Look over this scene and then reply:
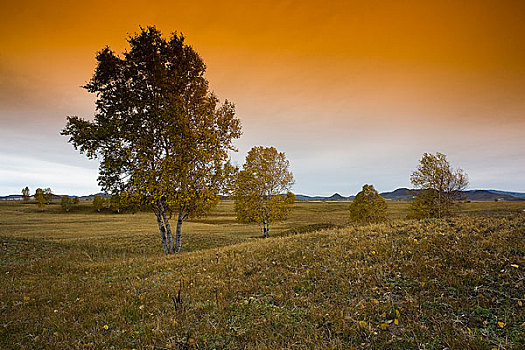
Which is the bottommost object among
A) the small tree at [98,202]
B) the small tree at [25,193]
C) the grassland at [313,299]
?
the grassland at [313,299]

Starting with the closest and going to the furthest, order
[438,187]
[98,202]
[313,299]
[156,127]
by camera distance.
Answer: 1. [313,299]
2. [156,127]
3. [438,187]
4. [98,202]

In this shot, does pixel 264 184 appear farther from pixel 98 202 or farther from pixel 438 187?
pixel 98 202

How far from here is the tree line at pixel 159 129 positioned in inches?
533

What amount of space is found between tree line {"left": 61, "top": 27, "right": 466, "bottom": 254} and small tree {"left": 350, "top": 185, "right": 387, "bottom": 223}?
24456 millimetres

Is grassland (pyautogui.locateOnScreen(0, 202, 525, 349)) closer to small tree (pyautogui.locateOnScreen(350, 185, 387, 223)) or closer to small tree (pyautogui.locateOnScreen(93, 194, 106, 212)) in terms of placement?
small tree (pyautogui.locateOnScreen(350, 185, 387, 223))

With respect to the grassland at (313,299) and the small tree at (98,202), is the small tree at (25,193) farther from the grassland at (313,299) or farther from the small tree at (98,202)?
the grassland at (313,299)

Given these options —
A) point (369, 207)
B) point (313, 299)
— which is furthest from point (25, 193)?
point (313, 299)

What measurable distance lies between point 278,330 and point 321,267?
3.06m

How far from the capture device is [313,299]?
573cm

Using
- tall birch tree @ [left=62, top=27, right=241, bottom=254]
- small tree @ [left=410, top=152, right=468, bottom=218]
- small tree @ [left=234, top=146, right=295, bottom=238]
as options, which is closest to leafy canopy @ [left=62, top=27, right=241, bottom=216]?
tall birch tree @ [left=62, top=27, right=241, bottom=254]

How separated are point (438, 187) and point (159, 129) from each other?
29625mm

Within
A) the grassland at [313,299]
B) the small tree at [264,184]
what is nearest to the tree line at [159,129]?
the grassland at [313,299]

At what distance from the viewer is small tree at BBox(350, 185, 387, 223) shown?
33.9m

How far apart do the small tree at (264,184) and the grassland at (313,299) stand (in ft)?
62.2
